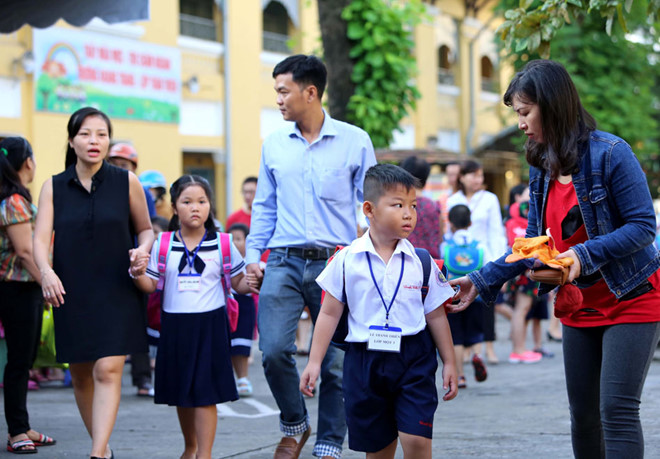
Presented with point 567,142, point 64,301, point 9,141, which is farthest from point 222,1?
point 567,142

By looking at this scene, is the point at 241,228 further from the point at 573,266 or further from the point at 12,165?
the point at 573,266

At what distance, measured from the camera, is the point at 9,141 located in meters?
6.16

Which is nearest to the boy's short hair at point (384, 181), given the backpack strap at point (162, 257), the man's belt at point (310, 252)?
the man's belt at point (310, 252)

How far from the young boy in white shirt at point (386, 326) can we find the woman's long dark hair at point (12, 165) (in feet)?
9.28

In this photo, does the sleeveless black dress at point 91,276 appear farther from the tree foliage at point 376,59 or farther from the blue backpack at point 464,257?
the tree foliage at point 376,59

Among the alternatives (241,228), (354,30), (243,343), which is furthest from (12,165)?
(354,30)

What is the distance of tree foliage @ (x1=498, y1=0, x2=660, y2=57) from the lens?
5277 millimetres

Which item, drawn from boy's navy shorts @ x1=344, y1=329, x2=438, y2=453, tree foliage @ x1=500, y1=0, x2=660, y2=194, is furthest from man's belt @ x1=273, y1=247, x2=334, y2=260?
tree foliage @ x1=500, y1=0, x2=660, y2=194

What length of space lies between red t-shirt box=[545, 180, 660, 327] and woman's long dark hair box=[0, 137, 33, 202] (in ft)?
11.8

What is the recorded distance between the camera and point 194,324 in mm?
5223

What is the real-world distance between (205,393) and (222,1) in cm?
1689

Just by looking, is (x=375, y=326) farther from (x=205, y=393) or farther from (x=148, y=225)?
(x=148, y=225)

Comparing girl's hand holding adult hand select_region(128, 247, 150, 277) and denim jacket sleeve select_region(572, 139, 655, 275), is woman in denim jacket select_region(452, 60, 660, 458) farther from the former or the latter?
girl's hand holding adult hand select_region(128, 247, 150, 277)

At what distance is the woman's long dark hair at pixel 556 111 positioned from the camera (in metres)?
3.76
